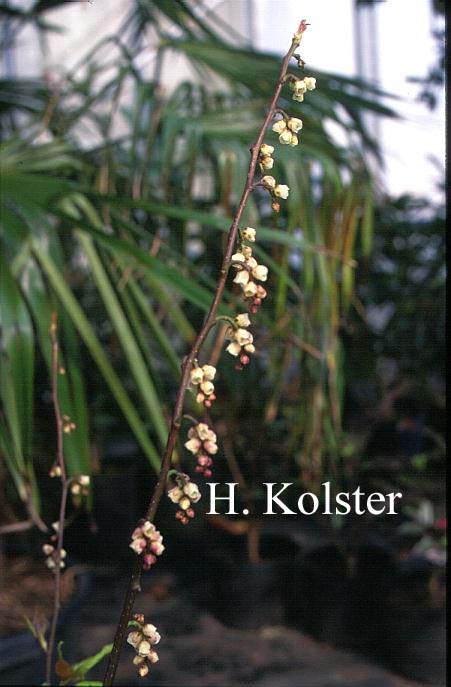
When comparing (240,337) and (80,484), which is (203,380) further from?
(80,484)

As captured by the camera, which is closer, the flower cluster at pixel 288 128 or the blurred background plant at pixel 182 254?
the flower cluster at pixel 288 128

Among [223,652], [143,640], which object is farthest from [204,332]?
[223,652]

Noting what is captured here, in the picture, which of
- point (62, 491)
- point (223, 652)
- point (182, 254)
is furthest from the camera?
point (223, 652)

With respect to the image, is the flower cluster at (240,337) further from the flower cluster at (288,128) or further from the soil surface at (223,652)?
the soil surface at (223,652)

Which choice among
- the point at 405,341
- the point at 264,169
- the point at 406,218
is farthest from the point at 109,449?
the point at 264,169

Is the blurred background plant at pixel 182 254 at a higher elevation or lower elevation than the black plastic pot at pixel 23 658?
higher

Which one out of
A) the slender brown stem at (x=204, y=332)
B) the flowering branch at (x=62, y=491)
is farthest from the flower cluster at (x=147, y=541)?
the flowering branch at (x=62, y=491)

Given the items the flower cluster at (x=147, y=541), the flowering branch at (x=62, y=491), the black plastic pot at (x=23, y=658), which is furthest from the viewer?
the black plastic pot at (x=23, y=658)

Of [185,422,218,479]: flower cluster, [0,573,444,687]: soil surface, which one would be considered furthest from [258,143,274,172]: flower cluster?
[0,573,444,687]: soil surface
